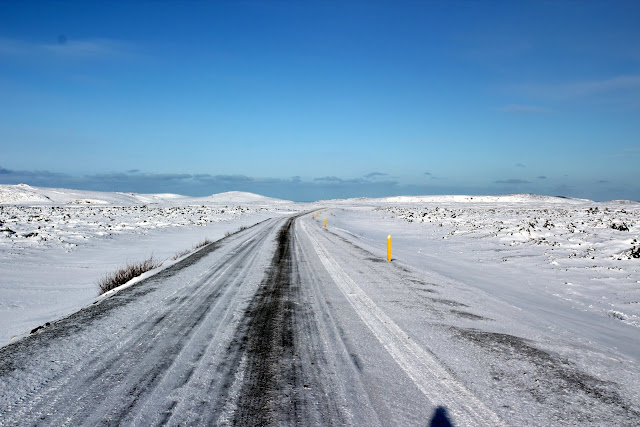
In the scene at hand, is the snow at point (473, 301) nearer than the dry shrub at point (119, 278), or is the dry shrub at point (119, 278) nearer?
the snow at point (473, 301)

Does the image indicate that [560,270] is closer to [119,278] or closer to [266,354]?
[266,354]

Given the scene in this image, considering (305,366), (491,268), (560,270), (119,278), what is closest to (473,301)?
(305,366)

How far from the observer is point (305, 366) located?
426 cm

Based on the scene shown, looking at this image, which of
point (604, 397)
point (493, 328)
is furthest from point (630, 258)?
point (604, 397)

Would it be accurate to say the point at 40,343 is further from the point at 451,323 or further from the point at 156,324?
the point at 451,323

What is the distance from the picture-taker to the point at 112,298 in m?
7.29

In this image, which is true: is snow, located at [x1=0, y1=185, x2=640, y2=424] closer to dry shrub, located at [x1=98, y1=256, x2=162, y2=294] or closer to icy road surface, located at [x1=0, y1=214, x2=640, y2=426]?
icy road surface, located at [x1=0, y1=214, x2=640, y2=426]

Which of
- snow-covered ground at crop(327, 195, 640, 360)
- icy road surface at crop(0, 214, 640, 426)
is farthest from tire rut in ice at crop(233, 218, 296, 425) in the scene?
snow-covered ground at crop(327, 195, 640, 360)

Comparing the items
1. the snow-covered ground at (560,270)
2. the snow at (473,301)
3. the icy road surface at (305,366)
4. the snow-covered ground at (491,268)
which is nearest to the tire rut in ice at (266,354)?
the icy road surface at (305,366)

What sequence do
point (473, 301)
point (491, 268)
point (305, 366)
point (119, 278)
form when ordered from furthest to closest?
point (491, 268), point (119, 278), point (473, 301), point (305, 366)

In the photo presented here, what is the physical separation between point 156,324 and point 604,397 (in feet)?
18.0

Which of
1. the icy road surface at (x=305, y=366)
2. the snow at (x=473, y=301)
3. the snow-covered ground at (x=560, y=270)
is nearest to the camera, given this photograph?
the icy road surface at (x=305, y=366)

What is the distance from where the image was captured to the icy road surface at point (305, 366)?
10.8 feet

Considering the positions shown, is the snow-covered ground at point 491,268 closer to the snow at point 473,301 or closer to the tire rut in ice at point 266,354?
the snow at point 473,301
